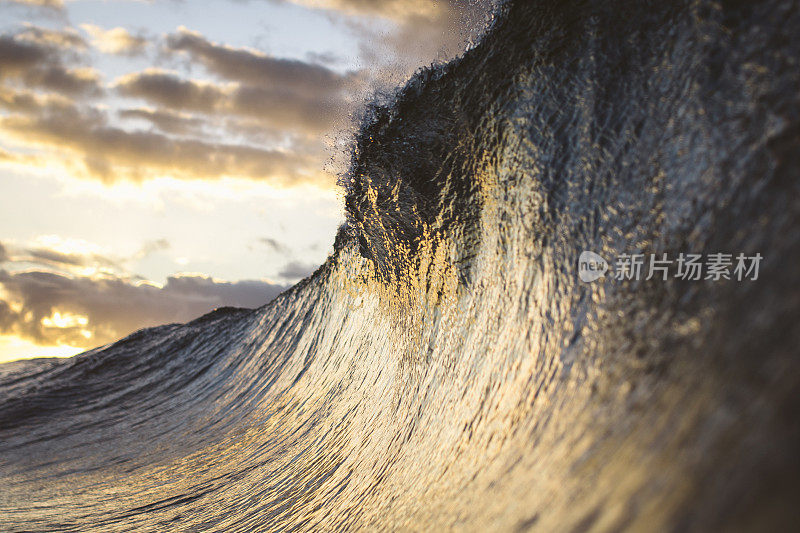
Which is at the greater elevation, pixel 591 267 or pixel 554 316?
pixel 591 267

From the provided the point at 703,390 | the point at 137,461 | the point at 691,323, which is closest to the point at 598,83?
the point at 691,323

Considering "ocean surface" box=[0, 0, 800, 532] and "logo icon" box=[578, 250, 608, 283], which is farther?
"logo icon" box=[578, 250, 608, 283]

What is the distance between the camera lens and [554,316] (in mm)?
1773

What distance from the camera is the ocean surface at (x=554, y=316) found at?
3.43 feet

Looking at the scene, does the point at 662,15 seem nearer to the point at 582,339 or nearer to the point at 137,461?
the point at 582,339

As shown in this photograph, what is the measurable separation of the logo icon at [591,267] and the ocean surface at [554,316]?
0.03 metres

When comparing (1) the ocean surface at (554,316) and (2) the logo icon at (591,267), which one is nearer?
(1) the ocean surface at (554,316)

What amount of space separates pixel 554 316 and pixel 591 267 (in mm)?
199

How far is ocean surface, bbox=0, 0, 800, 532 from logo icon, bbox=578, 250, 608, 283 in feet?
0.10

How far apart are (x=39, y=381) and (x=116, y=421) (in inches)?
92.0

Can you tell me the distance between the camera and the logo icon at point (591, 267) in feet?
5.44

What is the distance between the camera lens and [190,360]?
8.15 meters

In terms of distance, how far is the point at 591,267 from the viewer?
170 centimetres

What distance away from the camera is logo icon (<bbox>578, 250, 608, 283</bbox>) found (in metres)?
1.66
